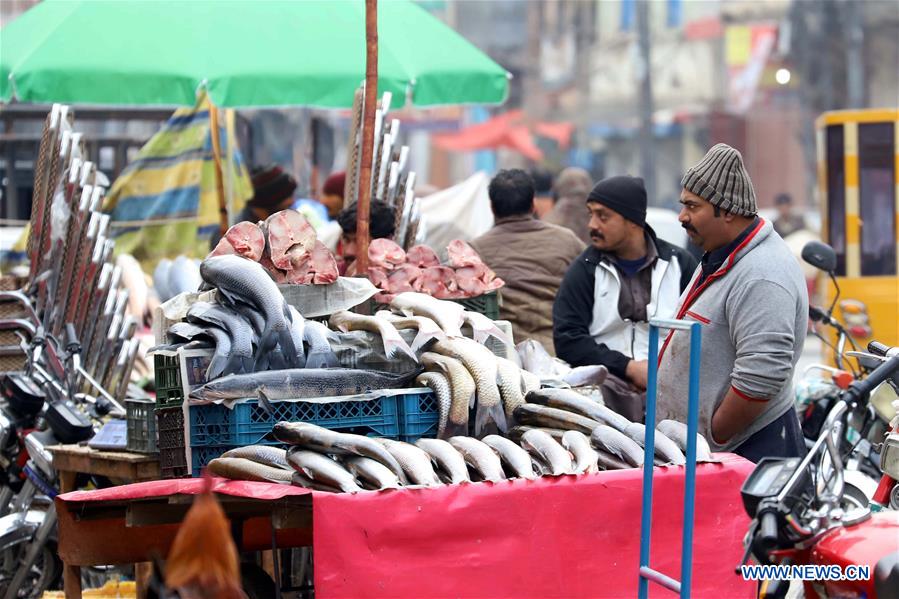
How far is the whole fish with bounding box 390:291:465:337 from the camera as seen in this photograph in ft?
18.2

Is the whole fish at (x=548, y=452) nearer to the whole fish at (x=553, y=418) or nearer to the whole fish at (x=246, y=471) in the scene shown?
the whole fish at (x=553, y=418)

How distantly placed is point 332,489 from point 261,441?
0.60 metres

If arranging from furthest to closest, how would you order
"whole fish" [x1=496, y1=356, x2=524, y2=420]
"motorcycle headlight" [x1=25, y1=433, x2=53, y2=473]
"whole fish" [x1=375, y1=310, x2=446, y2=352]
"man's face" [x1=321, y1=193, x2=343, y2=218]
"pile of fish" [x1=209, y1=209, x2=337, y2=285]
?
"man's face" [x1=321, y1=193, x2=343, y2=218] < "motorcycle headlight" [x1=25, y1=433, x2=53, y2=473] < "pile of fish" [x1=209, y1=209, x2=337, y2=285] < "whole fish" [x1=375, y1=310, x2=446, y2=352] < "whole fish" [x1=496, y1=356, x2=524, y2=420]

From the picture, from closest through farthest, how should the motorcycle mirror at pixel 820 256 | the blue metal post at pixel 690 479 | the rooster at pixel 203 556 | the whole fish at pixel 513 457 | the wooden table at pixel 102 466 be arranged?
the rooster at pixel 203 556, the blue metal post at pixel 690 479, the whole fish at pixel 513 457, the wooden table at pixel 102 466, the motorcycle mirror at pixel 820 256

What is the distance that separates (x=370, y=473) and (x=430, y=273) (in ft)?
7.56

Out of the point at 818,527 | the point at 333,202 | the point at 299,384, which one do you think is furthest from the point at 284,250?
the point at 333,202

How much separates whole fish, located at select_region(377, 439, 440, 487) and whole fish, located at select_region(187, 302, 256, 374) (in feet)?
2.22

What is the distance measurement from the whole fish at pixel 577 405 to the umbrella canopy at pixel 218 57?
4035 millimetres

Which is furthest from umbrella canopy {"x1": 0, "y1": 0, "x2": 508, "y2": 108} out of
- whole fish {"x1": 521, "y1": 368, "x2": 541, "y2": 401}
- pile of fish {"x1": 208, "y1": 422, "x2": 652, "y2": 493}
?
pile of fish {"x1": 208, "y1": 422, "x2": 652, "y2": 493}

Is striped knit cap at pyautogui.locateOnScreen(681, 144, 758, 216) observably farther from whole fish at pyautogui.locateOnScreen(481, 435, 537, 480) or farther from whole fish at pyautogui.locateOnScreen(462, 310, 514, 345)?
whole fish at pyautogui.locateOnScreen(481, 435, 537, 480)

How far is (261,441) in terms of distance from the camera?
4.96 meters

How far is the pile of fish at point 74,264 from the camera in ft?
26.5

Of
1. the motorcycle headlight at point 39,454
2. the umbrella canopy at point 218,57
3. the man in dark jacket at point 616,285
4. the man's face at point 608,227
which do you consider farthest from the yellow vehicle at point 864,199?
the motorcycle headlight at point 39,454

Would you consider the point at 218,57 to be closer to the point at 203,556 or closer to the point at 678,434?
the point at 678,434
